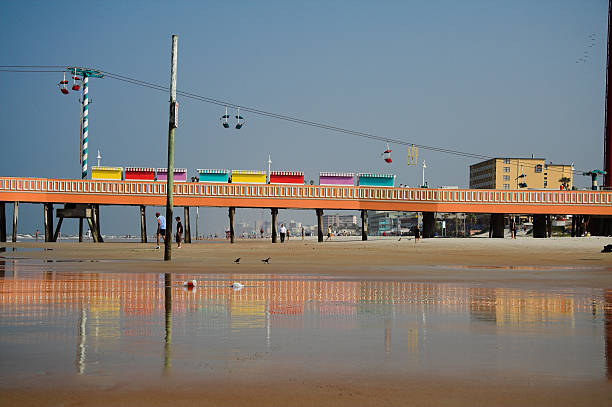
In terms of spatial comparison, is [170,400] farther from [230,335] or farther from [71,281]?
[71,281]

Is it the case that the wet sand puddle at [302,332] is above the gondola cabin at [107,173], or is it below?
below

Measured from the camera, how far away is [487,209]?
64750 millimetres

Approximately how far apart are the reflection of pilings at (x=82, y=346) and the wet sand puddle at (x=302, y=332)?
0.02 metres

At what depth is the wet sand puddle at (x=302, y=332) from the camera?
577 centimetres

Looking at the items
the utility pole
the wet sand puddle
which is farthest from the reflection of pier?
the utility pole

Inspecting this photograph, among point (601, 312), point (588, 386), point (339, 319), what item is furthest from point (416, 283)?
point (588, 386)

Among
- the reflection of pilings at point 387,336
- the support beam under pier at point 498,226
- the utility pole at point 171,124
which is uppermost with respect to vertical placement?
the utility pole at point 171,124

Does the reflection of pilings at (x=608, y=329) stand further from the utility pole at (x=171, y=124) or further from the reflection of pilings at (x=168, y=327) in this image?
the utility pole at (x=171, y=124)

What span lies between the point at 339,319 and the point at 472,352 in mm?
2799

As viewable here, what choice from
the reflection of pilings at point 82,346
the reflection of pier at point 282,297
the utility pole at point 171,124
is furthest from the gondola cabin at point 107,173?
the reflection of pilings at point 82,346

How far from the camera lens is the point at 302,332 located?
7.86 m

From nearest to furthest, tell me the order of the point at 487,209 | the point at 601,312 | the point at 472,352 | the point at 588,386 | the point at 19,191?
the point at 588,386
the point at 472,352
the point at 601,312
the point at 19,191
the point at 487,209

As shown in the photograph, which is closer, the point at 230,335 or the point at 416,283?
the point at 230,335

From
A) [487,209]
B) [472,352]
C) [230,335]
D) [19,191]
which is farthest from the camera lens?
[487,209]
